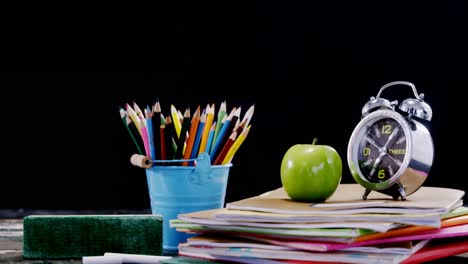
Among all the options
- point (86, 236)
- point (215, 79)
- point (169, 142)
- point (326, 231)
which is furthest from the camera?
point (215, 79)

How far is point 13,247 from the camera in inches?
40.4

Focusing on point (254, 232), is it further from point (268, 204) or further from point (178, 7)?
point (178, 7)

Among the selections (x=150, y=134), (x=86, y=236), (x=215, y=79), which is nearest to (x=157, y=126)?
(x=150, y=134)

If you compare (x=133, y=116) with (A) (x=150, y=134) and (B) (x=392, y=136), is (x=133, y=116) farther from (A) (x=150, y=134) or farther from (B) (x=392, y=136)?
(B) (x=392, y=136)

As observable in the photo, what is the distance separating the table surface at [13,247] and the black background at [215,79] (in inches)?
29.8

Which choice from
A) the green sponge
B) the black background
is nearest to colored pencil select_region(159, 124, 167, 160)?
the green sponge

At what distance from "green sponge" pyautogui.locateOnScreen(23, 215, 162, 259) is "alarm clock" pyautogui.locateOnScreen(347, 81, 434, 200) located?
30cm

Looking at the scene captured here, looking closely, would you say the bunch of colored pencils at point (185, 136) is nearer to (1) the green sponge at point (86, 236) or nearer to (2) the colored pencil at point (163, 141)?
(2) the colored pencil at point (163, 141)

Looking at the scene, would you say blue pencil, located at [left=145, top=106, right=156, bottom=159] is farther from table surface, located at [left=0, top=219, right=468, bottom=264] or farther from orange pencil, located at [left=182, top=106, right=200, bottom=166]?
table surface, located at [left=0, top=219, right=468, bottom=264]

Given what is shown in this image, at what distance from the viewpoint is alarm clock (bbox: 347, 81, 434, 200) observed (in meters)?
0.91

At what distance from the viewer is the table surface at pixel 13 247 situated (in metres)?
0.90

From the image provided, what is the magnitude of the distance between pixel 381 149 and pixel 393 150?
22 mm

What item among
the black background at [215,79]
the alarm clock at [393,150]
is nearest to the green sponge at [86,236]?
the alarm clock at [393,150]

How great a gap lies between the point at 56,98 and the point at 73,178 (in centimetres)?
25
